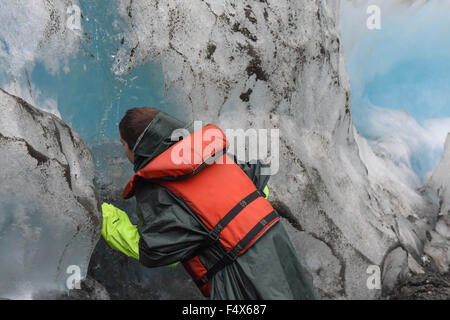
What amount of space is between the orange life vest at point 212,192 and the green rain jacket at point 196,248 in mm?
32

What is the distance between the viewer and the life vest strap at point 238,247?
1656 millimetres

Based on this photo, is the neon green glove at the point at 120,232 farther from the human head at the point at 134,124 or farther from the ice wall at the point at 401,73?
the ice wall at the point at 401,73

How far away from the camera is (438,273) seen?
11.0 feet

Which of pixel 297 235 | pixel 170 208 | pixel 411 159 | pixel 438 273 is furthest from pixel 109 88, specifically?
pixel 411 159

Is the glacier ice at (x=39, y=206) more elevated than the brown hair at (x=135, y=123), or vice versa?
the brown hair at (x=135, y=123)

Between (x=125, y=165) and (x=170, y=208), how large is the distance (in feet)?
2.94

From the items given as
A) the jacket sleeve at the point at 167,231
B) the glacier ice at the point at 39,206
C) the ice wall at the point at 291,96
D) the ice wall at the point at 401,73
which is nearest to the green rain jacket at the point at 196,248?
the jacket sleeve at the point at 167,231

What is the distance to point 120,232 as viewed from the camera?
1.88 m

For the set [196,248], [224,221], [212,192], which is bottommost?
[196,248]

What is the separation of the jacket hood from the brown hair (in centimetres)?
5

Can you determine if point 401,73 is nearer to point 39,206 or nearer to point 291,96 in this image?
point 291,96

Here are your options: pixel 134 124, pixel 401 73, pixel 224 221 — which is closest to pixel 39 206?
pixel 134 124

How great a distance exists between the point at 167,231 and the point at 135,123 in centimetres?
47

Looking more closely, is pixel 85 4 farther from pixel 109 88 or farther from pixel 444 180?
pixel 444 180
